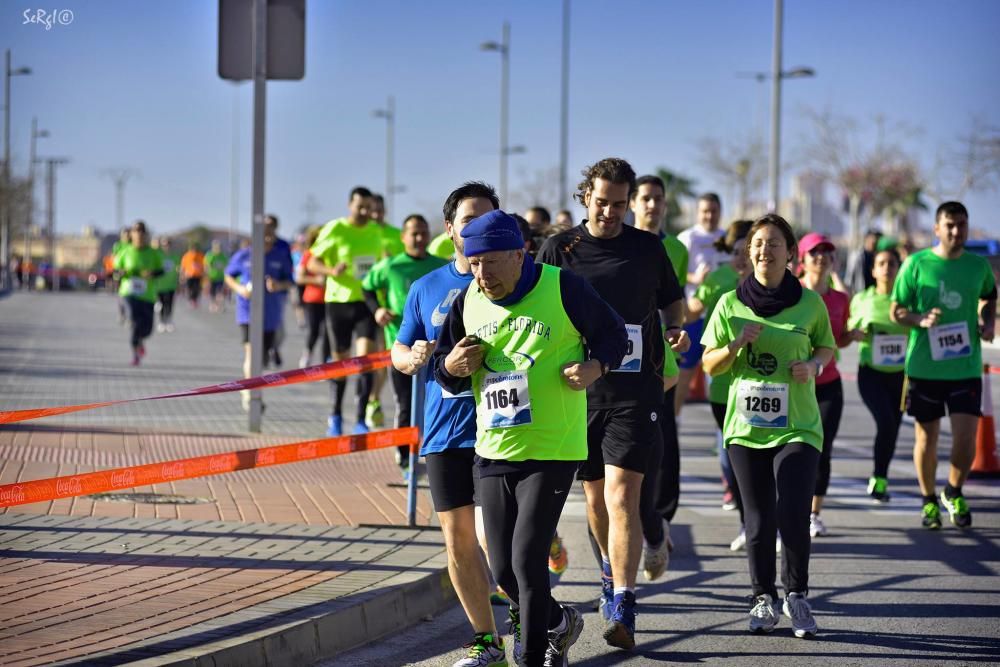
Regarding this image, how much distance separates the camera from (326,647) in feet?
19.8

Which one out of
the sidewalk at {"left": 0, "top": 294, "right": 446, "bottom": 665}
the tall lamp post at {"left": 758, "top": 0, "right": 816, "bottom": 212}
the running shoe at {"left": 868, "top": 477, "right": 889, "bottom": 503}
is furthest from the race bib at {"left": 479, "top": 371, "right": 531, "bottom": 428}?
the tall lamp post at {"left": 758, "top": 0, "right": 816, "bottom": 212}

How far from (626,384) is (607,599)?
0.98m

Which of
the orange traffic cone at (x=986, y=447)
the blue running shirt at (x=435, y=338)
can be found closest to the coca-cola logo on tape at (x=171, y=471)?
the blue running shirt at (x=435, y=338)

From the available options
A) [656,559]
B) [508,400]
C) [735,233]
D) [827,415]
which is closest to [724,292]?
[735,233]

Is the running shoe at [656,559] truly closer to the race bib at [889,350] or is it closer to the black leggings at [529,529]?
the black leggings at [529,529]

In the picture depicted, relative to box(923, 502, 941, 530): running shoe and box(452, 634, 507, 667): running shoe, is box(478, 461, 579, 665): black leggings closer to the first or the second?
box(452, 634, 507, 667): running shoe

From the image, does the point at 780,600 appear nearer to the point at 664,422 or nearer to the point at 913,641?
the point at 913,641

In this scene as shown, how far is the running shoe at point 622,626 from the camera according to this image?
616 centimetres

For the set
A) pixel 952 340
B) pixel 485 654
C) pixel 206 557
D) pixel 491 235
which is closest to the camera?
pixel 491 235

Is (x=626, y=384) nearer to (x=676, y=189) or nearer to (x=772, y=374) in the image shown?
(x=772, y=374)

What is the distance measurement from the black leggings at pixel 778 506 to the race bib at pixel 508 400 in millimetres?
1812

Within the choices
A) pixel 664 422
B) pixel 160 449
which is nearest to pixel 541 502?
pixel 664 422

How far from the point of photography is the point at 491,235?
5.14m

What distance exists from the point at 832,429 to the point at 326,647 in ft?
14.1
